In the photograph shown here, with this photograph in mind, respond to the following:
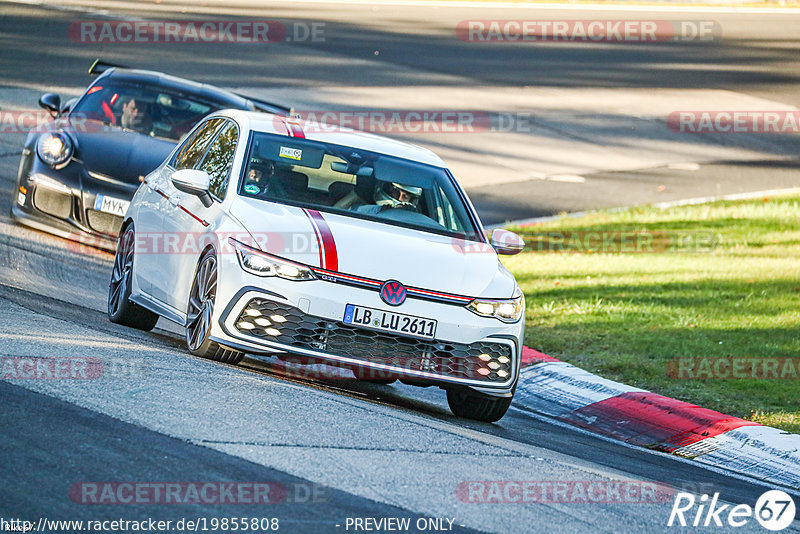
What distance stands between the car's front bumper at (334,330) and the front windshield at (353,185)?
97cm

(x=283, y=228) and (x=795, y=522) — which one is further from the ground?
(x=283, y=228)

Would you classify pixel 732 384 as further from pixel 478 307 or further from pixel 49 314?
pixel 49 314

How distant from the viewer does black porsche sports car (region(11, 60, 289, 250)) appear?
11.5 metres

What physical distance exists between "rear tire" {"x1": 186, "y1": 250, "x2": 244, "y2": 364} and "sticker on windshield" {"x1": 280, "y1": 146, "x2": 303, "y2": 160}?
101 cm

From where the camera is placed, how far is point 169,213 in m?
8.68

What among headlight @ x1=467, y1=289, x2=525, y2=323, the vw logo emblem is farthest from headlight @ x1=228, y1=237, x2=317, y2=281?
headlight @ x1=467, y1=289, x2=525, y2=323

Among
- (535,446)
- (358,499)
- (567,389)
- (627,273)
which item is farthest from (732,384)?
(358,499)

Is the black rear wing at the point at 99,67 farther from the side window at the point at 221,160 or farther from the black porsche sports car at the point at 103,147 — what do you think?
the side window at the point at 221,160

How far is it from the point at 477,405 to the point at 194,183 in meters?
2.25

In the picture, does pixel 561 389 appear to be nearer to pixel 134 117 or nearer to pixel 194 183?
pixel 194 183

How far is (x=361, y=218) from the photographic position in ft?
26.6

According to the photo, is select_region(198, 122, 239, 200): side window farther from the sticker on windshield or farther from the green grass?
the green grass

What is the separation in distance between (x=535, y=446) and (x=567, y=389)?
2.14 m

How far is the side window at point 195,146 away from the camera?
9156 millimetres
